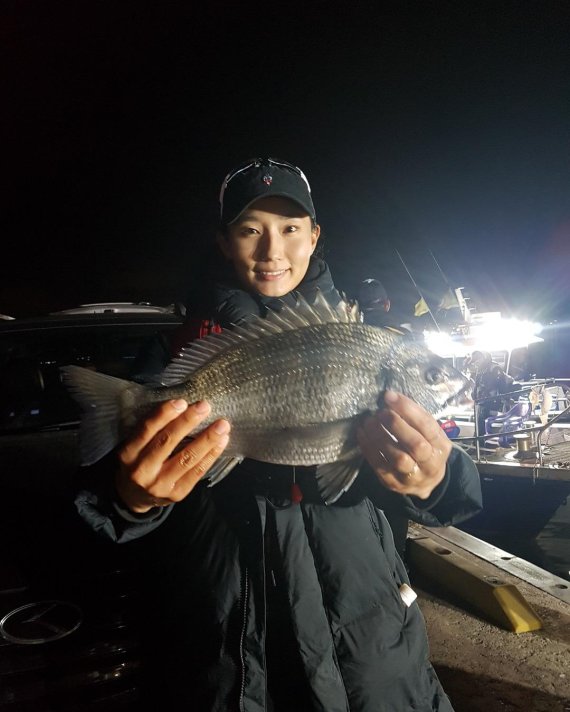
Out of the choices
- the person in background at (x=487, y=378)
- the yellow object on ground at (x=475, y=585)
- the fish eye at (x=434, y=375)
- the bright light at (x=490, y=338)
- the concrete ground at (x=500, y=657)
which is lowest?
the concrete ground at (x=500, y=657)

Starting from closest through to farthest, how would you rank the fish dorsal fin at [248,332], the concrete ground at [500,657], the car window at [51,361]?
the fish dorsal fin at [248,332], the concrete ground at [500,657], the car window at [51,361]

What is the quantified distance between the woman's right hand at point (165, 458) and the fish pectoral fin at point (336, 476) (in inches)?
15.8

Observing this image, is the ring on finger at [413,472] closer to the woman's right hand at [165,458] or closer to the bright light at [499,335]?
the woman's right hand at [165,458]

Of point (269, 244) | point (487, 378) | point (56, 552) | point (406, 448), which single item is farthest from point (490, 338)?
point (56, 552)

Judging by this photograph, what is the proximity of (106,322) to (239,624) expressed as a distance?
8.35 feet

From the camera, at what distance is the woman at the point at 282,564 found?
1.56m

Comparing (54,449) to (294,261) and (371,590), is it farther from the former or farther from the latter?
(371,590)

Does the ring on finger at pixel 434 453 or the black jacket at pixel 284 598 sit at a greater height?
the ring on finger at pixel 434 453

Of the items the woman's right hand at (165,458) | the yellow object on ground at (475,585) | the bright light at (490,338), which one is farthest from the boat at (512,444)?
the woman's right hand at (165,458)

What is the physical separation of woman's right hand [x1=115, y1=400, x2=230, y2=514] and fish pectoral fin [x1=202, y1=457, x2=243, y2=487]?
67mm

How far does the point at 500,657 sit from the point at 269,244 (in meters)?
3.08

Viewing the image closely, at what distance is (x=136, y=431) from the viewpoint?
168 cm

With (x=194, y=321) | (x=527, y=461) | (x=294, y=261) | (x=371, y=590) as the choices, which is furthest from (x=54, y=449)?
(x=527, y=461)

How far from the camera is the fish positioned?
1723 mm
